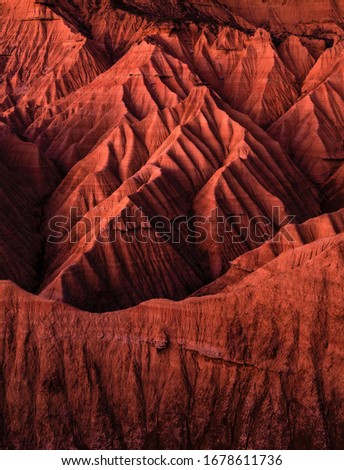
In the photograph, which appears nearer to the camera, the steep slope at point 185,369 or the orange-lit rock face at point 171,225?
the steep slope at point 185,369

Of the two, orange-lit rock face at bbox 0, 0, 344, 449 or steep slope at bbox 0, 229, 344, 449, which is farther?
orange-lit rock face at bbox 0, 0, 344, 449

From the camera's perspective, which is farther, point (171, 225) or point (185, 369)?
point (171, 225)

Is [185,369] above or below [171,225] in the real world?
above

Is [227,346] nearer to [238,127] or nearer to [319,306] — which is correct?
[319,306]

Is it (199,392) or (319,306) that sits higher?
(319,306)

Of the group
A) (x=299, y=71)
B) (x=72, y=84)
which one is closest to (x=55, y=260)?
(x=72, y=84)

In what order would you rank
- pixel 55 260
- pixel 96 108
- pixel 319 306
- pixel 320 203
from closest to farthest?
pixel 319 306
pixel 55 260
pixel 320 203
pixel 96 108

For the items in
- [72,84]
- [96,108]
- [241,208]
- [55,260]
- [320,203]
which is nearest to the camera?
[55,260]

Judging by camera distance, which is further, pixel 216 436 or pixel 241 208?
pixel 241 208
